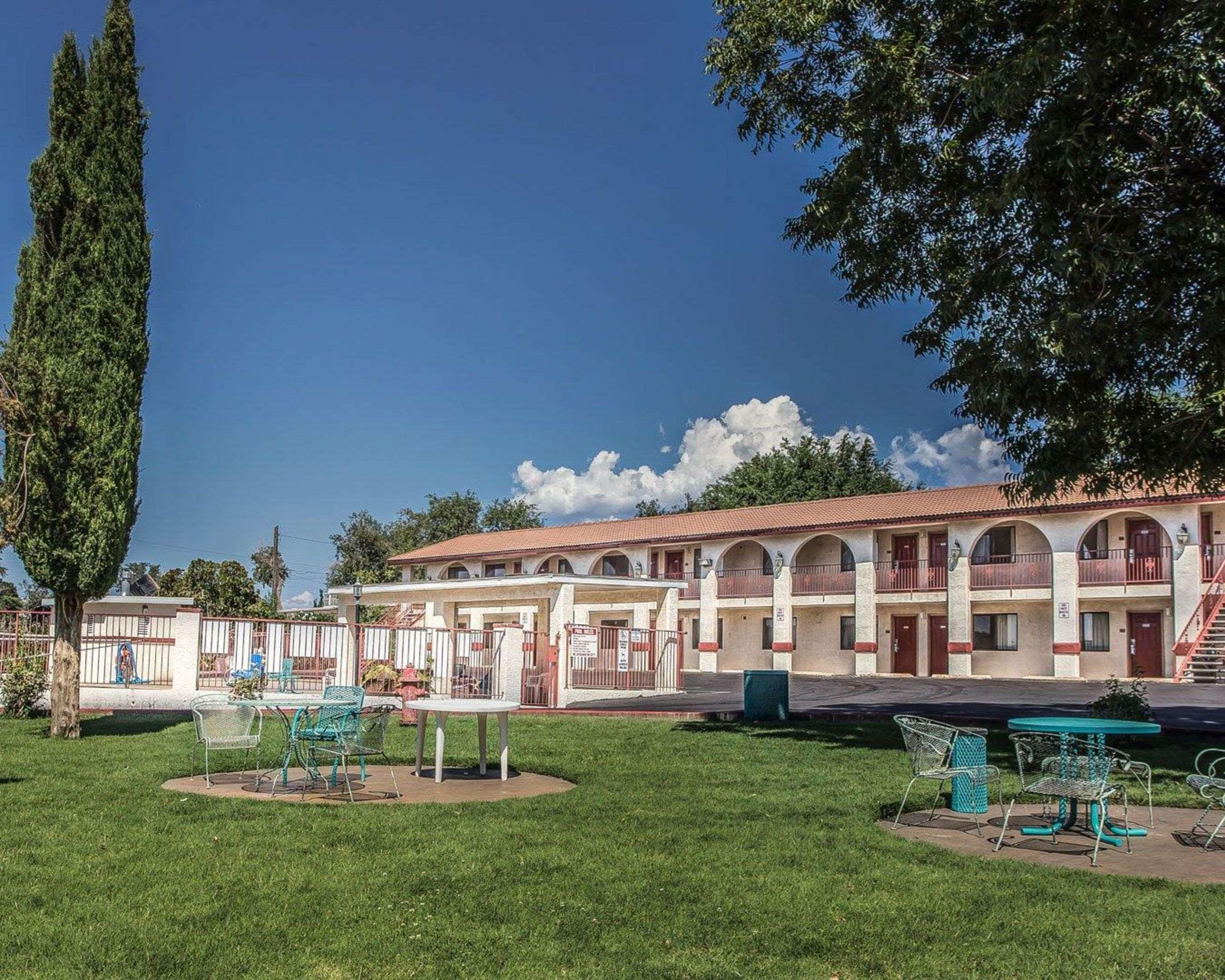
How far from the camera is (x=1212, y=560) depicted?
3231 centimetres

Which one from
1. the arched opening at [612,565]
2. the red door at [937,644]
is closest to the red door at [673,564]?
the arched opening at [612,565]

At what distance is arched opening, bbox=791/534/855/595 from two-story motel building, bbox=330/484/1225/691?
0.06 meters

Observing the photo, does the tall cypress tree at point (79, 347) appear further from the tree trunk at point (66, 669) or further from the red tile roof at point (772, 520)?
the red tile roof at point (772, 520)

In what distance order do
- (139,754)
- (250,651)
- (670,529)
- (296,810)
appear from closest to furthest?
Result: (296,810)
(139,754)
(250,651)
(670,529)

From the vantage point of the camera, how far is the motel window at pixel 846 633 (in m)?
40.6

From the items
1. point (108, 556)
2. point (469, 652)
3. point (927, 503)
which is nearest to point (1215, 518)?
point (927, 503)

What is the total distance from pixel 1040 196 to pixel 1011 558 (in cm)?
2759

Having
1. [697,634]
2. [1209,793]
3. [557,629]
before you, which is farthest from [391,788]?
[697,634]

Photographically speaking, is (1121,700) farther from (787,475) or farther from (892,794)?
(787,475)

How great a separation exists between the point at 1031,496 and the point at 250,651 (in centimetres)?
1479

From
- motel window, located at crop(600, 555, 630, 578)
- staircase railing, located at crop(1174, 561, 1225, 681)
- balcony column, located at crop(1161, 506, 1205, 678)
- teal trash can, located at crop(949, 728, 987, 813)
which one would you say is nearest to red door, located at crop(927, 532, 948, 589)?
balcony column, located at crop(1161, 506, 1205, 678)

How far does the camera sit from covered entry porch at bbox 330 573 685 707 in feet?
72.6

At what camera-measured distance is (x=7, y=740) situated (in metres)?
14.2

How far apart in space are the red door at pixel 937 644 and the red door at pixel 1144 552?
647 centimetres
